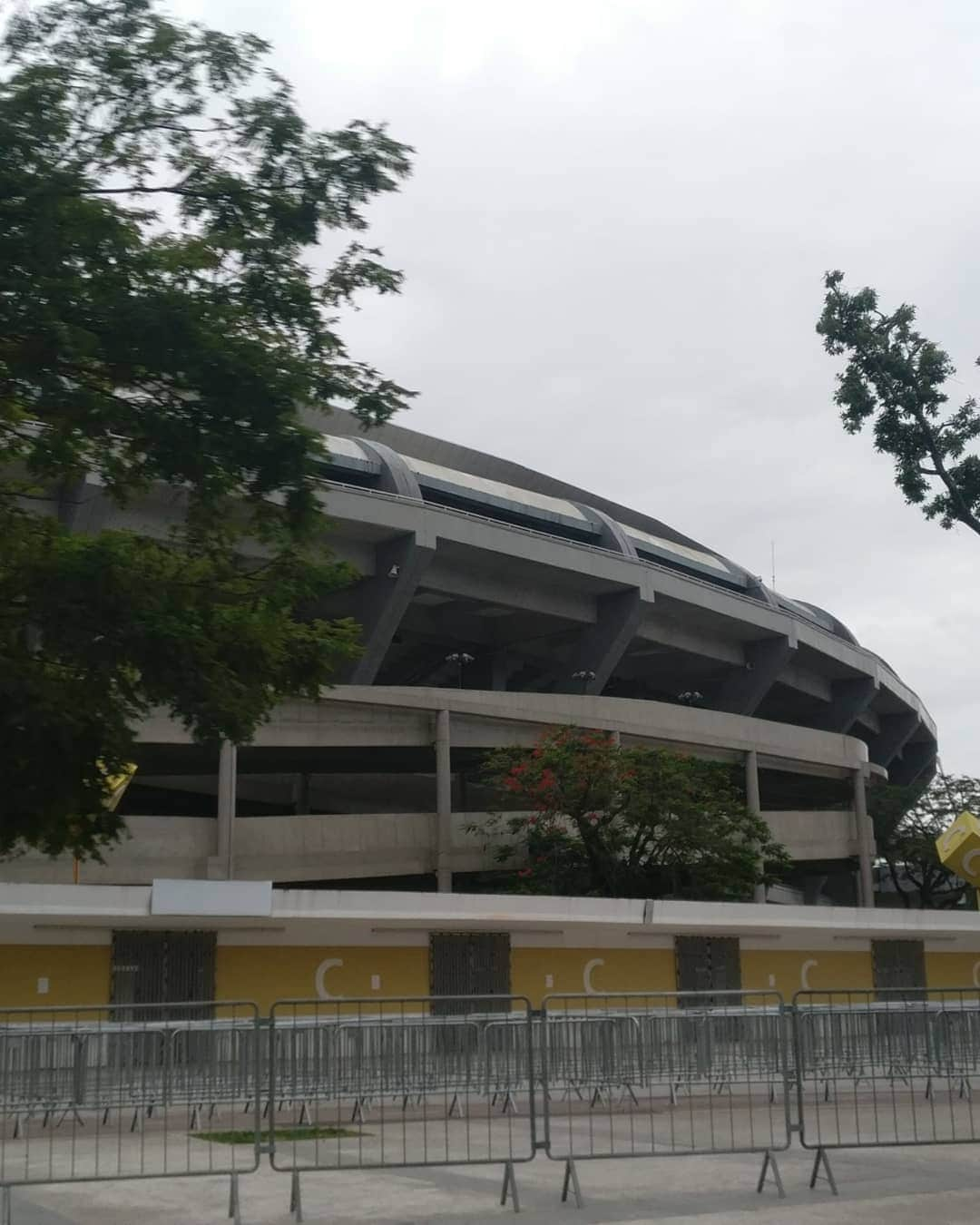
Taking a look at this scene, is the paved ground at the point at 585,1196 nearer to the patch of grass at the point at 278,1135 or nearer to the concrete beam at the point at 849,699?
the patch of grass at the point at 278,1135

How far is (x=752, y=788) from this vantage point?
4372 cm

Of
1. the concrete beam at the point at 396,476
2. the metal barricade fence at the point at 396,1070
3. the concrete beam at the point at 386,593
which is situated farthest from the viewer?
the concrete beam at the point at 396,476

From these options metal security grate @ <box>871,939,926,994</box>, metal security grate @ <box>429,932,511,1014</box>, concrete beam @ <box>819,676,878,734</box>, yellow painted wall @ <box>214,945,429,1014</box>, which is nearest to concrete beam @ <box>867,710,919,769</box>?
concrete beam @ <box>819,676,878,734</box>

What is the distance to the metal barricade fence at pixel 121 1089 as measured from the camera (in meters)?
11.3

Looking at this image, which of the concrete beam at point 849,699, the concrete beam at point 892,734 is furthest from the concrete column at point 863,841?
the concrete beam at point 892,734

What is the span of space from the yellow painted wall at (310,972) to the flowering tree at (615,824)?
10902 mm

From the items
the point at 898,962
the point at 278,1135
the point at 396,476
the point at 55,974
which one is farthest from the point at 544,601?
the point at 278,1135

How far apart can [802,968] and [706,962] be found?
2634mm

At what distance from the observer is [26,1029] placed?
12.4 metres

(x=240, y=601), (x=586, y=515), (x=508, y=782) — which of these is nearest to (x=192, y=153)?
(x=240, y=601)

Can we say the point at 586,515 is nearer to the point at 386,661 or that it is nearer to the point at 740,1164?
the point at 386,661

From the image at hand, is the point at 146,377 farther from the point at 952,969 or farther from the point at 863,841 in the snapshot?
the point at 863,841

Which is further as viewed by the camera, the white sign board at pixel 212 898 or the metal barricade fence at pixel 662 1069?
the white sign board at pixel 212 898

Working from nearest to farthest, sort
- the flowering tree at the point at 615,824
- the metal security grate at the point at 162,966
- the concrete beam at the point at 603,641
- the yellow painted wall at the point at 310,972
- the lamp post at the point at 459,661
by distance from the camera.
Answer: the metal security grate at the point at 162,966 < the yellow painted wall at the point at 310,972 < the flowering tree at the point at 615,824 < the concrete beam at the point at 603,641 < the lamp post at the point at 459,661
